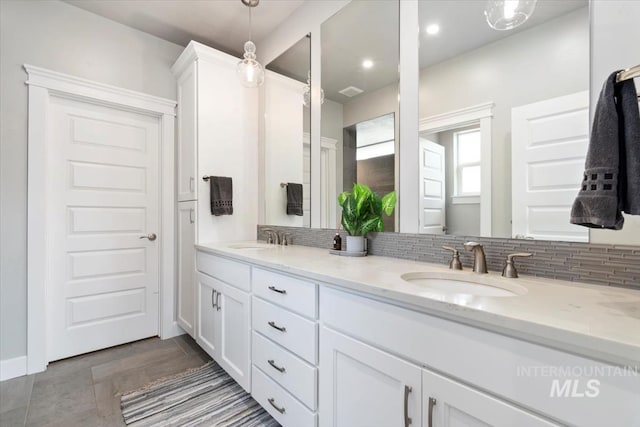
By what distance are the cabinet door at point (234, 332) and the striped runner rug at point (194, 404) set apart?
14 centimetres

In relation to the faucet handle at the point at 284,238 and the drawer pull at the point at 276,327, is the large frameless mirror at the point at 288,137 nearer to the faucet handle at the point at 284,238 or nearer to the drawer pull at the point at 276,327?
the faucet handle at the point at 284,238

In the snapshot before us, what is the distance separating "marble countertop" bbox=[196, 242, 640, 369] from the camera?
0.54 m

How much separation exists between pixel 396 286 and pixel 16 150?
2645 mm

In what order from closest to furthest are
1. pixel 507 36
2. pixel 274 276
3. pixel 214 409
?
pixel 507 36 < pixel 274 276 < pixel 214 409

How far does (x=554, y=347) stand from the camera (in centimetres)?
59

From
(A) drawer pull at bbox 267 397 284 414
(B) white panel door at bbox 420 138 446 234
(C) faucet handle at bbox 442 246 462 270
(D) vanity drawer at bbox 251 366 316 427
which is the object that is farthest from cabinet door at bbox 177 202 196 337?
(C) faucet handle at bbox 442 246 462 270

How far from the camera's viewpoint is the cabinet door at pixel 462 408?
0.64 m

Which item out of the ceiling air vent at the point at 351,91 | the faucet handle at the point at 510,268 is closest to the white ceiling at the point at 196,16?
the ceiling air vent at the point at 351,91

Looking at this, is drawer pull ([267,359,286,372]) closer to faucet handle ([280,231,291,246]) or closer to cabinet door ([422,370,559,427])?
cabinet door ([422,370,559,427])

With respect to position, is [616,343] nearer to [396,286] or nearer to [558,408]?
[558,408]

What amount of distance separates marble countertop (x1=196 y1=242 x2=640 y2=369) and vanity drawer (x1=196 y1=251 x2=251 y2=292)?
0.55m

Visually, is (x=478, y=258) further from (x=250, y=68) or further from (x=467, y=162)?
(x=250, y=68)

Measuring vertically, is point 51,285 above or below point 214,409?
above

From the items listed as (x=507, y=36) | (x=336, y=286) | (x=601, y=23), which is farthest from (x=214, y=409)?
(x=601, y=23)
